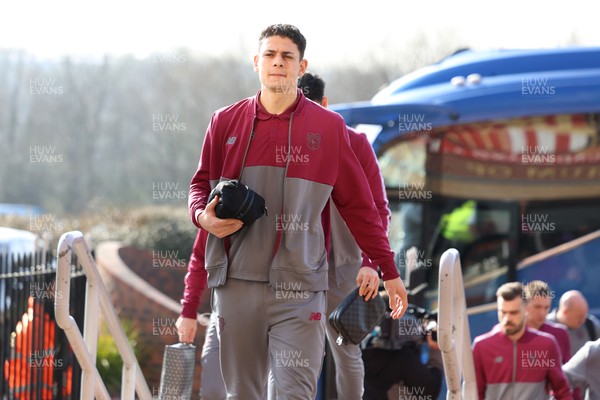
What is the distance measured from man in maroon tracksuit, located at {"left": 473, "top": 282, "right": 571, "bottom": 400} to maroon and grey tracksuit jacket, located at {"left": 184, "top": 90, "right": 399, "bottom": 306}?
1689 mm

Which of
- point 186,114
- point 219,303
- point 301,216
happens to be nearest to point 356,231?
point 301,216

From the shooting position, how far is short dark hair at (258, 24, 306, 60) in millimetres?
4840

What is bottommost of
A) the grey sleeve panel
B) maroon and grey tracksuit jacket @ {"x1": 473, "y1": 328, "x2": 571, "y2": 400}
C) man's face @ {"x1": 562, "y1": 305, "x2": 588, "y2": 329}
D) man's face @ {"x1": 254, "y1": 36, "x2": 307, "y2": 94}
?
maroon and grey tracksuit jacket @ {"x1": 473, "y1": 328, "x2": 571, "y2": 400}

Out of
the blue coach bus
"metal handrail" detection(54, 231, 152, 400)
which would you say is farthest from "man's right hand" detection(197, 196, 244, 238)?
the blue coach bus

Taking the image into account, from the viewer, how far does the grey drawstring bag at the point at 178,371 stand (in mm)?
5629

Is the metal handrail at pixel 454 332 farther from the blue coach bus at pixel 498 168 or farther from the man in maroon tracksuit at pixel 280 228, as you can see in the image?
the blue coach bus at pixel 498 168

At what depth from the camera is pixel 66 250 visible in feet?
17.7

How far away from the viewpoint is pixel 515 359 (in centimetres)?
635

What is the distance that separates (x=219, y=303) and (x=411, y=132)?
4929 millimetres

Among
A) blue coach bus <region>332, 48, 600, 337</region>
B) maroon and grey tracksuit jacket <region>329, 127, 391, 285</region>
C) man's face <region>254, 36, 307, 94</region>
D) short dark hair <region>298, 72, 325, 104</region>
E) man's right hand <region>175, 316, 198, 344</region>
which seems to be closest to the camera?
man's face <region>254, 36, 307, 94</region>

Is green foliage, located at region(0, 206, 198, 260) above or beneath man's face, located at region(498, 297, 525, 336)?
above

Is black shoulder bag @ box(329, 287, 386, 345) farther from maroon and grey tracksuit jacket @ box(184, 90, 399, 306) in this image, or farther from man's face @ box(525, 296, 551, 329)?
man's face @ box(525, 296, 551, 329)

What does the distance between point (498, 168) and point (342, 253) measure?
4.49 meters

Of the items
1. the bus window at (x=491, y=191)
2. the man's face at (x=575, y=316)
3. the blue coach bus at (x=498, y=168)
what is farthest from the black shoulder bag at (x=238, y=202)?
the bus window at (x=491, y=191)
